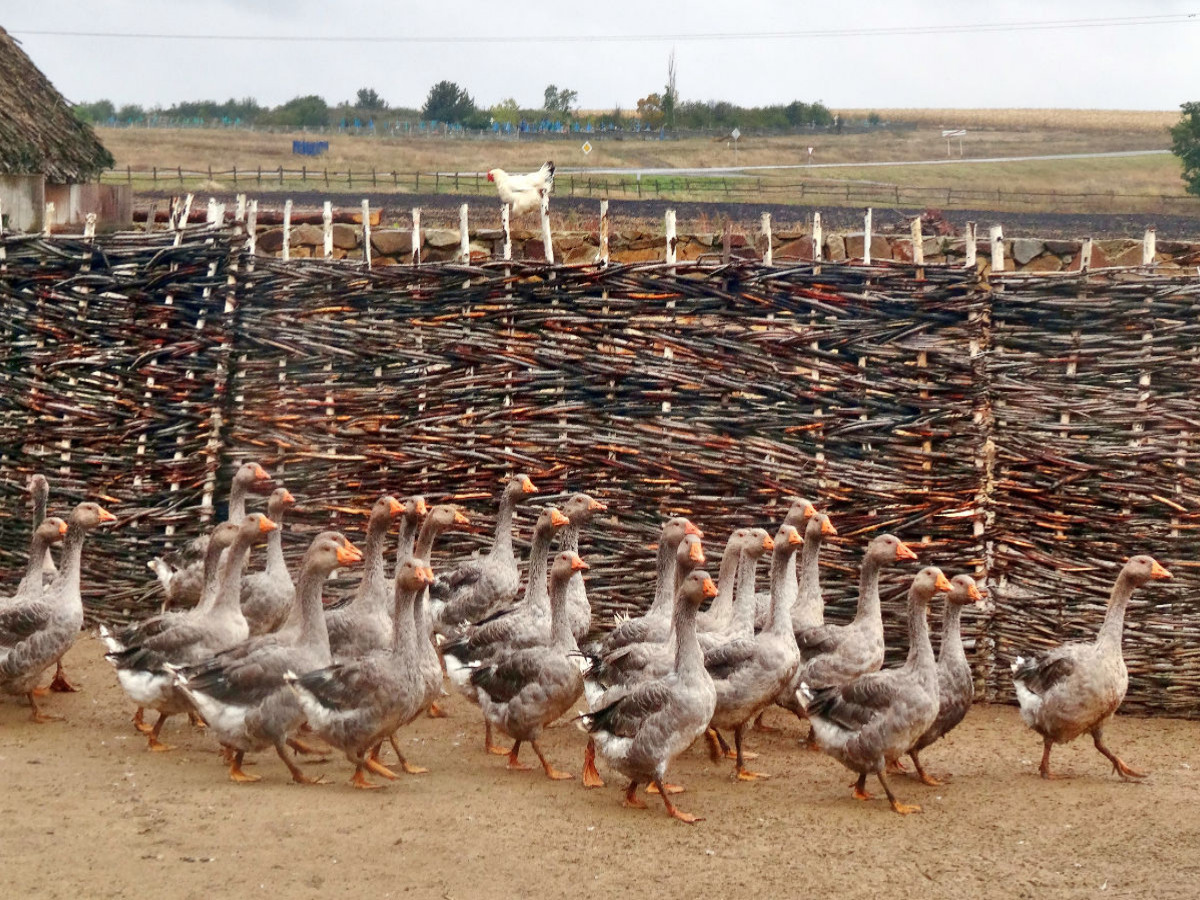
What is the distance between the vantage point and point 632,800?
827cm

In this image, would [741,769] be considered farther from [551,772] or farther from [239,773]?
[239,773]

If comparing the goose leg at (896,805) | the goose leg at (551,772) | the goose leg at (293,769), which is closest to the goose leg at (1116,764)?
the goose leg at (896,805)

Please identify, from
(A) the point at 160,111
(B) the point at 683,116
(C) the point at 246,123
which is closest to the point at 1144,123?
(B) the point at 683,116

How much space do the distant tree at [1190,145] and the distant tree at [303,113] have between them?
39.1 meters

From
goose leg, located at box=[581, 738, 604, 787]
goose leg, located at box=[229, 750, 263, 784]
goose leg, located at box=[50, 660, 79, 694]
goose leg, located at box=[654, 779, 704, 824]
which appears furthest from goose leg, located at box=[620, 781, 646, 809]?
goose leg, located at box=[50, 660, 79, 694]

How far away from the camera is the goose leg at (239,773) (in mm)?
8469

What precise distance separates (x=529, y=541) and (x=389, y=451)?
1.34m

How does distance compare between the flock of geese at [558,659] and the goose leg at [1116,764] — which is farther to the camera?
the goose leg at [1116,764]

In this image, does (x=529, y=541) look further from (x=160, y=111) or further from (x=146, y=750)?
(x=160, y=111)

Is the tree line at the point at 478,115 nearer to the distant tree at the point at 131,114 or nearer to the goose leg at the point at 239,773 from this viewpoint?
the distant tree at the point at 131,114

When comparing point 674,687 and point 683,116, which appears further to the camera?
point 683,116

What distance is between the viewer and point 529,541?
11.4m

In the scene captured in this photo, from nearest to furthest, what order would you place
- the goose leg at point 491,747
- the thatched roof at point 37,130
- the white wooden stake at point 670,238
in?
the goose leg at point 491,747 < the white wooden stake at point 670,238 < the thatched roof at point 37,130

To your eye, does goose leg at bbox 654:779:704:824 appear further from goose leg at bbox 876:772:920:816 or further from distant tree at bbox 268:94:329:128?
distant tree at bbox 268:94:329:128
